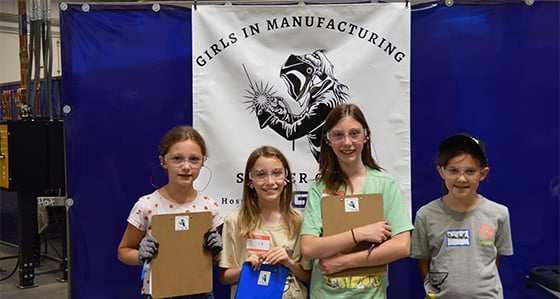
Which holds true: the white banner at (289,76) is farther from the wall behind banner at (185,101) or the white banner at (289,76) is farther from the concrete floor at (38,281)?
the concrete floor at (38,281)

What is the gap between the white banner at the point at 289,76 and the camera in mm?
2525

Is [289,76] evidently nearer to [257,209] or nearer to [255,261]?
[257,209]

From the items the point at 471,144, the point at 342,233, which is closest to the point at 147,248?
the point at 342,233

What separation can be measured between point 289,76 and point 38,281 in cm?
393

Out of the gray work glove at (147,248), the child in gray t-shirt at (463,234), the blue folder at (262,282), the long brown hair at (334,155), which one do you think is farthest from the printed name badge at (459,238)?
the gray work glove at (147,248)

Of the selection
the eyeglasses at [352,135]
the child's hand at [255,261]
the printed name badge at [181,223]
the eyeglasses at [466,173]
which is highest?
the eyeglasses at [352,135]

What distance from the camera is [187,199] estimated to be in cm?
207

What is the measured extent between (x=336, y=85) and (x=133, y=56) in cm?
105

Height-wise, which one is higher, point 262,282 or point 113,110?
point 113,110

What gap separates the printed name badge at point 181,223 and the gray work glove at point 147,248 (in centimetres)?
10

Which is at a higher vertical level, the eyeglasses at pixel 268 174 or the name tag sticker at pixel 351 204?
the eyeglasses at pixel 268 174

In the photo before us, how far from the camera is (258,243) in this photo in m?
1.97

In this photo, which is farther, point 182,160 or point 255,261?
point 182,160

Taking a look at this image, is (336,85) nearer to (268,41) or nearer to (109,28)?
(268,41)
